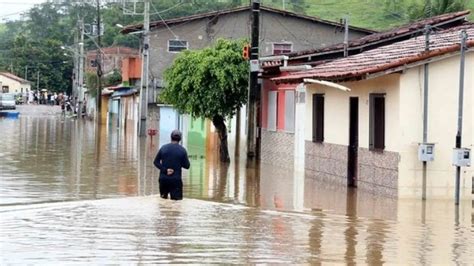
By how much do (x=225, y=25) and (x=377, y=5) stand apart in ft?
232

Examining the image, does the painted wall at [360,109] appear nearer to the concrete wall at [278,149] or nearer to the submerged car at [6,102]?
the concrete wall at [278,149]

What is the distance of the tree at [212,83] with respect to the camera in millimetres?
31094

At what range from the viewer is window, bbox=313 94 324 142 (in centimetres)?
2597

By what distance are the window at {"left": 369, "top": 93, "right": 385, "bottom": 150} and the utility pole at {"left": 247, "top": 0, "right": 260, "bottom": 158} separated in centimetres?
896

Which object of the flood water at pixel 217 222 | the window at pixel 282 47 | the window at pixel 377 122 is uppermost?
the window at pixel 282 47

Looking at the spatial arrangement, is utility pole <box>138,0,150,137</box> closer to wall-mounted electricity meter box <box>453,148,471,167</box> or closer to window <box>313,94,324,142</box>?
window <box>313,94,324,142</box>

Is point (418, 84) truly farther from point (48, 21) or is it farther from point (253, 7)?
point (48, 21)

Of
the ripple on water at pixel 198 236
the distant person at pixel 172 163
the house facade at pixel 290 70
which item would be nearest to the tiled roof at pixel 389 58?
the house facade at pixel 290 70

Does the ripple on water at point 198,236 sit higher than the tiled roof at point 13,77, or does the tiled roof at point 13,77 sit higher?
the tiled roof at point 13,77

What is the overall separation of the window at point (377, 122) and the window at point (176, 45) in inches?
1382

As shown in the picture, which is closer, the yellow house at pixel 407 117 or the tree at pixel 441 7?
the yellow house at pixel 407 117

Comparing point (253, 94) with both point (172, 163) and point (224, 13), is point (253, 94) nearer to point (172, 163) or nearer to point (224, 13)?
point (172, 163)

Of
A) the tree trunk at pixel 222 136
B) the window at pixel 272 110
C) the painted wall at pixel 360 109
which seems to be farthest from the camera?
the tree trunk at pixel 222 136

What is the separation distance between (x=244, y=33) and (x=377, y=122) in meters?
34.6
